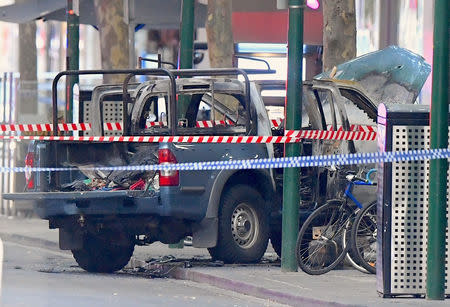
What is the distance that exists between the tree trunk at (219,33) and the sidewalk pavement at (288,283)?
8984mm

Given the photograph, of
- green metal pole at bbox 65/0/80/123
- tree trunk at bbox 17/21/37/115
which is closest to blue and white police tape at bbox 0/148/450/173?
green metal pole at bbox 65/0/80/123

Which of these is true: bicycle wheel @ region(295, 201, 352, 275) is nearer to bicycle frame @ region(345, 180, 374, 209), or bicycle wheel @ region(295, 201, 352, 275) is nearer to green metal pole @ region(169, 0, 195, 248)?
bicycle frame @ region(345, 180, 374, 209)

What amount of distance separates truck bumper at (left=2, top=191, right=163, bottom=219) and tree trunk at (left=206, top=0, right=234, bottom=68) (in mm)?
11510

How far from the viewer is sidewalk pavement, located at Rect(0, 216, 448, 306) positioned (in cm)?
1300

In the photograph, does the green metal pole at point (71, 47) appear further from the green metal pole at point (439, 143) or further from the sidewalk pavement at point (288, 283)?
the green metal pole at point (439, 143)

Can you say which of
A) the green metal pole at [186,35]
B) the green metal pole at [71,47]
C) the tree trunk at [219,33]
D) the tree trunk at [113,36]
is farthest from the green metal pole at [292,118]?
the tree trunk at [113,36]

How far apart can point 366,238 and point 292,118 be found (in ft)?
5.07

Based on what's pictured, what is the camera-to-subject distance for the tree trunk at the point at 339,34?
23.2 m

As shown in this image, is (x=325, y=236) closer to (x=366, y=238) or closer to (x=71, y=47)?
(x=366, y=238)

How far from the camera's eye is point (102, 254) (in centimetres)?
1714

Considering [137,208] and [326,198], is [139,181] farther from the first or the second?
[326,198]

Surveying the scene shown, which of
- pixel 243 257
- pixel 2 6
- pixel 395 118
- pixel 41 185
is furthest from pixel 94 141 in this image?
pixel 2 6

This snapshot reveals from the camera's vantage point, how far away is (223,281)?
15.2 meters

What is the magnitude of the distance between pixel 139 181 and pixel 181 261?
4.57 ft
